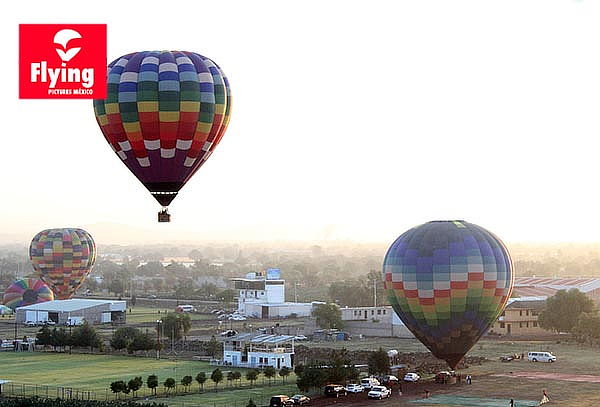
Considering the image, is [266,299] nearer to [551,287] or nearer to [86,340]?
[551,287]

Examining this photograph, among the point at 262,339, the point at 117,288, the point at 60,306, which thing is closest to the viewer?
the point at 262,339

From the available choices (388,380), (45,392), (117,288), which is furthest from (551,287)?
(117,288)

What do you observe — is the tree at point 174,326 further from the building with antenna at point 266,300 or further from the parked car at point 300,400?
the parked car at point 300,400

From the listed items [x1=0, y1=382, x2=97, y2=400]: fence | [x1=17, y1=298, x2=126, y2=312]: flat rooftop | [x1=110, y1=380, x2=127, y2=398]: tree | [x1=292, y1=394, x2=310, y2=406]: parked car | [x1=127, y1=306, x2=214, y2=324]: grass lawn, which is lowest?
[x1=292, y1=394, x2=310, y2=406]: parked car

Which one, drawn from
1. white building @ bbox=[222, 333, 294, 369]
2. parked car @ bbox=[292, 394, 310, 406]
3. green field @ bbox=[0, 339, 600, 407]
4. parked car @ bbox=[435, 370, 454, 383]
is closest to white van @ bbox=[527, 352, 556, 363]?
green field @ bbox=[0, 339, 600, 407]

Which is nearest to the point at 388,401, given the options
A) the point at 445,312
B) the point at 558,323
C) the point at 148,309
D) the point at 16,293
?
the point at 445,312

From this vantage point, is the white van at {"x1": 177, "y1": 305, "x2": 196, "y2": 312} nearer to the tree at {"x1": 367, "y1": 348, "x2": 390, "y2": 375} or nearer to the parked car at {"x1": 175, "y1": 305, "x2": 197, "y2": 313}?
the parked car at {"x1": 175, "y1": 305, "x2": 197, "y2": 313}
